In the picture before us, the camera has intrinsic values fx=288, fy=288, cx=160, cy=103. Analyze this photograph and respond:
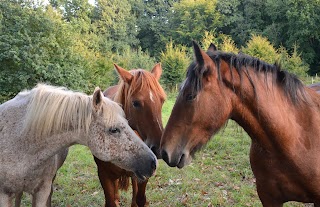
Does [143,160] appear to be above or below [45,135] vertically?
below

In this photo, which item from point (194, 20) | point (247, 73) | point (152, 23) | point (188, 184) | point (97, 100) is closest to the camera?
point (247, 73)

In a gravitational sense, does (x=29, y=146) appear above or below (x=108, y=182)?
above

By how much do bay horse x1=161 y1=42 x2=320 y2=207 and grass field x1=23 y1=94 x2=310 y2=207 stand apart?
4.99 feet

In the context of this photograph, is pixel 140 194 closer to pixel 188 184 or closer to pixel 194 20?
pixel 188 184

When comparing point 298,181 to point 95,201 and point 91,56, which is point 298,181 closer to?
point 95,201

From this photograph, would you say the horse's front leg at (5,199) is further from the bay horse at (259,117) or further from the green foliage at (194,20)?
the green foliage at (194,20)

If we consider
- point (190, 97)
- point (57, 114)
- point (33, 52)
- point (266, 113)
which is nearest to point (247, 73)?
point (266, 113)

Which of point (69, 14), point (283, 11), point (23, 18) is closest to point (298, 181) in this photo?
point (23, 18)

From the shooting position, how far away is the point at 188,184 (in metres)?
5.06

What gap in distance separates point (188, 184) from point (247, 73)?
3445 millimetres

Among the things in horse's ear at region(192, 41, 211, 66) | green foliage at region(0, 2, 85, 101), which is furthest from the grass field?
green foliage at region(0, 2, 85, 101)

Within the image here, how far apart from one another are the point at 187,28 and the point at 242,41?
9.62 m

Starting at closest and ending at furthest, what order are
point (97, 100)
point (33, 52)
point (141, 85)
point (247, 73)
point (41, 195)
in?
point (247, 73), point (97, 100), point (41, 195), point (141, 85), point (33, 52)

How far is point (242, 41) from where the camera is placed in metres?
43.6
